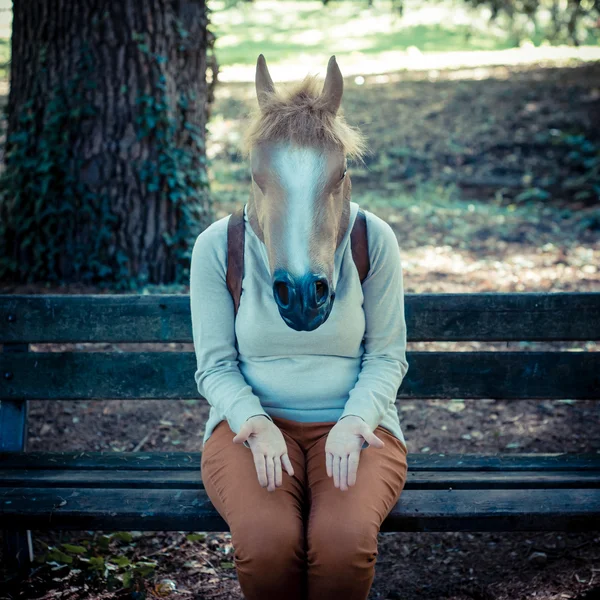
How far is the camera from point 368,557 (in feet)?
6.97

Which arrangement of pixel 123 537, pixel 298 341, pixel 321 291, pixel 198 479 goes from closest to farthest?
1. pixel 321 291
2. pixel 298 341
3. pixel 198 479
4. pixel 123 537

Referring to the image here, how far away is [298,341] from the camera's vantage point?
2.40 m

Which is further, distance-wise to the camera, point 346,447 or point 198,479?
point 198,479

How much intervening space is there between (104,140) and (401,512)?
367 cm

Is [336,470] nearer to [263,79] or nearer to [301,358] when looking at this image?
[301,358]

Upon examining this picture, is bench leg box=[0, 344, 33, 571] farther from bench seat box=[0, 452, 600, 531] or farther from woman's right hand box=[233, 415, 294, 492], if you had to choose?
woman's right hand box=[233, 415, 294, 492]

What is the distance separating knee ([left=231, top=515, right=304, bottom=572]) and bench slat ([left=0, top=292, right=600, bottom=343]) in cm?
116

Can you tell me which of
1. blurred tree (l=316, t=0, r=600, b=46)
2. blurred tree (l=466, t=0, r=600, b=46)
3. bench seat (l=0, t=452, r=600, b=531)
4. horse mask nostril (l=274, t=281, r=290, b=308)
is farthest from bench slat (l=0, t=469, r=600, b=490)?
blurred tree (l=466, t=0, r=600, b=46)

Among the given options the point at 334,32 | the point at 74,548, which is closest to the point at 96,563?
the point at 74,548

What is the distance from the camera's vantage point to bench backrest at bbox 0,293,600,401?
310cm

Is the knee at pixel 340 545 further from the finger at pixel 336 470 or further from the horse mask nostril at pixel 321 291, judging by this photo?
the horse mask nostril at pixel 321 291

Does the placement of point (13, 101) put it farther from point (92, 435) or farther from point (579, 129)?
point (579, 129)

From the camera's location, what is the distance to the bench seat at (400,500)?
246cm

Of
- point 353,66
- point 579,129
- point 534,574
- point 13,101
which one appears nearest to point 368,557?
point 534,574
